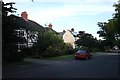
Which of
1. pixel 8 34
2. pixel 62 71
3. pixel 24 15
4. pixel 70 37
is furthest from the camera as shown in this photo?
pixel 70 37

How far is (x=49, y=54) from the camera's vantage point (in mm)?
54031

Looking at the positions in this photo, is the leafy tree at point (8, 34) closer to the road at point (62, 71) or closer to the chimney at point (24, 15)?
the road at point (62, 71)

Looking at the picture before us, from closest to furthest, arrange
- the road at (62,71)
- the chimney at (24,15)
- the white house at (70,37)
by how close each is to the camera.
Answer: the road at (62,71) → the chimney at (24,15) → the white house at (70,37)

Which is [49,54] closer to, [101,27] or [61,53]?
[61,53]

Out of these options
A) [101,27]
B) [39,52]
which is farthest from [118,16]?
[101,27]

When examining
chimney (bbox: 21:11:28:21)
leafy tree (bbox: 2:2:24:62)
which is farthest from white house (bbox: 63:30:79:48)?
leafy tree (bbox: 2:2:24:62)

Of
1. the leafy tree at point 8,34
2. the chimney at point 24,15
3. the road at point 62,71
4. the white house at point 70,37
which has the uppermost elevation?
the chimney at point 24,15

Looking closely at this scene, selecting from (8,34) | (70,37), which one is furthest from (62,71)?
(70,37)

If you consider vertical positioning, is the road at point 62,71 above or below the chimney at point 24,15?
below

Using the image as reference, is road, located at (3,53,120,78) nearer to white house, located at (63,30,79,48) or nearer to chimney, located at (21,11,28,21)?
chimney, located at (21,11,28,21)

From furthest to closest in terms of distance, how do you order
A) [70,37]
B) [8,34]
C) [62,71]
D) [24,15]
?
1. [70,37]
2. [24,15]
3. [8,34]
4. [62,71]

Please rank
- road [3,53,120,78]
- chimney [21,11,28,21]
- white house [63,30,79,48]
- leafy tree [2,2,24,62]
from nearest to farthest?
road [3,53,120,78]
leafy tree [2,2,24,62]
chimney [21,11,28,21]
white house [63,30,79,48]

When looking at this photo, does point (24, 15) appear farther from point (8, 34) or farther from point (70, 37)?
point (70, 37)

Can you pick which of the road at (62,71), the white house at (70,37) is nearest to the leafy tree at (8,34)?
the road at (62,71)
